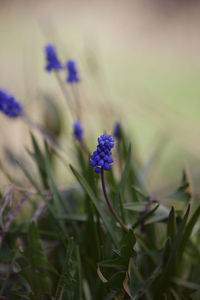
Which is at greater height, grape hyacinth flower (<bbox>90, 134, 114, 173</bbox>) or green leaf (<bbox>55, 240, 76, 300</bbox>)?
grape hyacinth flower (<bbox>90, 134, 114, 173</bbox>)

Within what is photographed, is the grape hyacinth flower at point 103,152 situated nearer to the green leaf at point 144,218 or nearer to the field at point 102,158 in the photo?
the field at point 102,158

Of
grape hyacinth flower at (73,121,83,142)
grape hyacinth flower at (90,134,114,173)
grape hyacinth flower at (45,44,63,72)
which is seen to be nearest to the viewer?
grape hyacinth flower at (90,134,114,173)

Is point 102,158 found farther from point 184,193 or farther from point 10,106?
point 10,106

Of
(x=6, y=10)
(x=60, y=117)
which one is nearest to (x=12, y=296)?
(x=60, y=117)

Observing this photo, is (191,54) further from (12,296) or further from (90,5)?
(12,296)

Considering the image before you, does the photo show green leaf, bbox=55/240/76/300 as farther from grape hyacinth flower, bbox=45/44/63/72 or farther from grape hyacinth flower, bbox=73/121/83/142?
grape hyacinth flower, bbox=45/44/63/72

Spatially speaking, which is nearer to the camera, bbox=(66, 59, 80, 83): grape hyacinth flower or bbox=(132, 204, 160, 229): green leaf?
bbox=(132, 204, 160, 229): green leaf

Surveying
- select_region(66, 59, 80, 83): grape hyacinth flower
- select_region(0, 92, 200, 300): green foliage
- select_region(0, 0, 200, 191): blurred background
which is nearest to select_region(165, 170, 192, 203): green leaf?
select_region(0, 92, 200, 300): green foliage

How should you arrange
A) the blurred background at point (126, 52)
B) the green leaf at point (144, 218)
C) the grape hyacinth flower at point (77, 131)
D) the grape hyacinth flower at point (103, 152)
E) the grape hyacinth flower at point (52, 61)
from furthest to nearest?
the blurred background at point (126, 52) < the grape hyacinth flower at point (52, 61) < the grape hyacinth flower at point (77, 131) < the green leaf at point (144, 218) < the grape hyacinth flower at point (103, 152)

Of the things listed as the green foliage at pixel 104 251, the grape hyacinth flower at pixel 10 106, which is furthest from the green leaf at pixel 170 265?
the grape hyacinth flower at pixel 10 106

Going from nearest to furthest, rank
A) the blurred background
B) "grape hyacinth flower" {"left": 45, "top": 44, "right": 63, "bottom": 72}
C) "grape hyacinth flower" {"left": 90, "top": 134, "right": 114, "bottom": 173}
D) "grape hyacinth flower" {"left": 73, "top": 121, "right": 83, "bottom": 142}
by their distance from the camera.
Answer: "grape hyacinth flower" {"left": 90, "top": 134, "right": 114, "bottom": 173}
"grape hyacinth flower" {"left": 73, "top": 121, "right": 83, "bottom": 142}
"grape hyacinth flower" {"left": 45, "top": 44, "right": 63, "bottom": 72}
the blurred background
